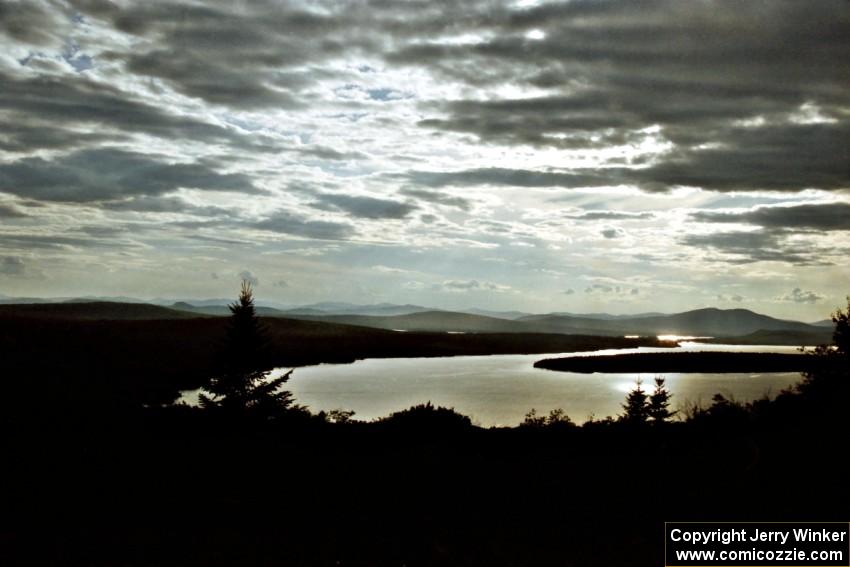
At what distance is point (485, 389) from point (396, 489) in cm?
5577

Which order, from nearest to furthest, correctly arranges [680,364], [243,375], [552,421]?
1. [552,421]
2. [243,375]
3. [680,364]

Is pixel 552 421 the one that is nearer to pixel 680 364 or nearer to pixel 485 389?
pixel 485 389

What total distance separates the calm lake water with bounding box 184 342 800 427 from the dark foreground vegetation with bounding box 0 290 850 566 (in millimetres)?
20549

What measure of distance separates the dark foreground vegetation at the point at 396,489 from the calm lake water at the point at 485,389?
67.4 ft

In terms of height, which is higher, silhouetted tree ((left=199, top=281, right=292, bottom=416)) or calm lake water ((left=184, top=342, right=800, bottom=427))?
silhouetted tree ((left=199, top=281, right=292, bottom=416))

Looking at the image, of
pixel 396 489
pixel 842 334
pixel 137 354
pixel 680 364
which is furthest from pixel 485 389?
pixel 680 364

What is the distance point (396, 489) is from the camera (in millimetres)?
13289

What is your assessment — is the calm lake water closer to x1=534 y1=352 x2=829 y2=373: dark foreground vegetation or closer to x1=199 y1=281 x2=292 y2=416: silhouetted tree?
x1=534 y1=352 x2=829 y2=373: dark foreground vegetation

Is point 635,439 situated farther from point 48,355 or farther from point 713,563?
point 48,355

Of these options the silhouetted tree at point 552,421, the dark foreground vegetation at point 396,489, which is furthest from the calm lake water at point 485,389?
the dark foreground vegetation at point 396,489

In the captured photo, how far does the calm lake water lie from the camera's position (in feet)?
165

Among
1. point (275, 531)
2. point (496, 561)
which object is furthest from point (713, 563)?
point (275, 531)

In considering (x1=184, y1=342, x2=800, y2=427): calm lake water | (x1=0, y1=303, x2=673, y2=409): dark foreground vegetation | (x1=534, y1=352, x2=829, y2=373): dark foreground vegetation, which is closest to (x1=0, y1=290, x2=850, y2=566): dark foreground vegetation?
(x1=0, y1=303, x2=673, y2=409): dark foreground vegetation

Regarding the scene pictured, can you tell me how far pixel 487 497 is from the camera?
12.9 metres
